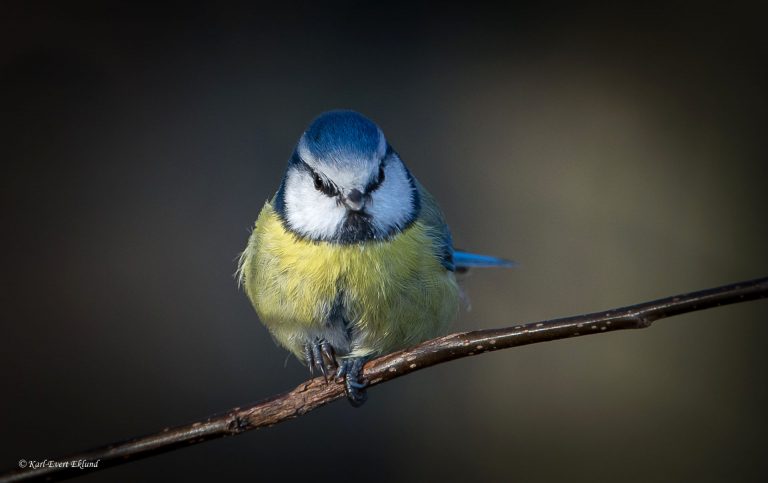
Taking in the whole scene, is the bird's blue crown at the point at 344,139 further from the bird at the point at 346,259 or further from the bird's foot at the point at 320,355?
the bird's foot at the point at 320,355

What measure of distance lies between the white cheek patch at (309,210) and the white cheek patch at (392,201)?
0.06 meters

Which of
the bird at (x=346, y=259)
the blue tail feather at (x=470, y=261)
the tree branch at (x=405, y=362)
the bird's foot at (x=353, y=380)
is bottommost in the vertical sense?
the tree branch at (x=405, y=362)

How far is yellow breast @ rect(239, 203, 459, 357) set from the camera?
1.30 metres

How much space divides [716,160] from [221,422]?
190cm

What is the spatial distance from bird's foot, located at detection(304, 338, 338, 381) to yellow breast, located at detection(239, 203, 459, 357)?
23 millimetres

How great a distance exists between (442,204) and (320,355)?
1.14 meters

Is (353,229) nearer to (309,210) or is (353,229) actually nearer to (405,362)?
(309,210)

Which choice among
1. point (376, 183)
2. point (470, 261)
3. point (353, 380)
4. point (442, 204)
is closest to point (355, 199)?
point (376, 183)

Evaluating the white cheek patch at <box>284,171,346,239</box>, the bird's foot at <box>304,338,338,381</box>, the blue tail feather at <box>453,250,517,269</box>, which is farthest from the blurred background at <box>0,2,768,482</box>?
the white cheek patch at <box>284,171,346,239</box>

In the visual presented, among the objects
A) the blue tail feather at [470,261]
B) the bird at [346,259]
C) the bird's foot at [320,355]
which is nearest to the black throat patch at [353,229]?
the bird at [346,259]

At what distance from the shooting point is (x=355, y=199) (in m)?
1.23

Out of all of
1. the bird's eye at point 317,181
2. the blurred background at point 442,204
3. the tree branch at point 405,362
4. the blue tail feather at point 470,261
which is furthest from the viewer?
the blurred background at point 442,204

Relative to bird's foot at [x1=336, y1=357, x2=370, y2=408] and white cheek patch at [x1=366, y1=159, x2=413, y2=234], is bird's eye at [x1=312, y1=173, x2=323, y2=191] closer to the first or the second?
white cheek patch at [x1=366, y1=159, x2=413, y2=234]

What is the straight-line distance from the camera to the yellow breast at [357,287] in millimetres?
1299
